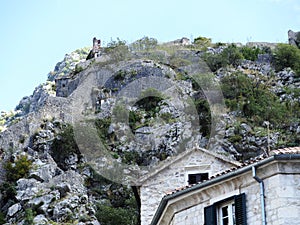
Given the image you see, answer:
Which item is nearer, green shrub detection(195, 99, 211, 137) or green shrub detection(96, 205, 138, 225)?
green shrub detection(96, 205, 138, 225)

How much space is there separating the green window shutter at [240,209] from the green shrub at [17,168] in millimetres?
40018

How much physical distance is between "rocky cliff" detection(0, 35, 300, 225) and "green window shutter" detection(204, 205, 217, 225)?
3035 cm

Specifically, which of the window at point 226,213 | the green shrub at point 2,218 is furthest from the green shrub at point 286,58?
the window at point 226,213

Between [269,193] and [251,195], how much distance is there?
1.78 ft

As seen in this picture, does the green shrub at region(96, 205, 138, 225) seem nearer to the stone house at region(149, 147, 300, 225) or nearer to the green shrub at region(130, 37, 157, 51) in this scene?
the stone house at region(149, 147, 300, 225)

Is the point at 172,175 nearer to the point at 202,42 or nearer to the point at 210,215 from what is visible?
the point at 210,215

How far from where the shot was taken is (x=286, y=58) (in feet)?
265

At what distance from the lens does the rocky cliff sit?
54.4 meters

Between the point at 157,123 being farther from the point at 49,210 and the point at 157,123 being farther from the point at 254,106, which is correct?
the point at 49,210

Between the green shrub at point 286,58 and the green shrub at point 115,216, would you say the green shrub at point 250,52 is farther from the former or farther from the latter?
the green shrub at point 115,216

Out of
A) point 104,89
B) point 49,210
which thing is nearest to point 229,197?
point 49,210

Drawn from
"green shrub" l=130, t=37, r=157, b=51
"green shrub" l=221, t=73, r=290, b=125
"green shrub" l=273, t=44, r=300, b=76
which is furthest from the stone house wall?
"green shrub" l=130, t=37, r=157, b=51

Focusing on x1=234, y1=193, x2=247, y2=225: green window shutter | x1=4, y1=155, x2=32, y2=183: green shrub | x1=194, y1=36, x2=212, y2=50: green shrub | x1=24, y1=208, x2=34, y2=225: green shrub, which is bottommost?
x1=234, y1=193, x2=247, y2=225: green window shutter

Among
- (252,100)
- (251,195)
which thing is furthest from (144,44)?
(251,195)
